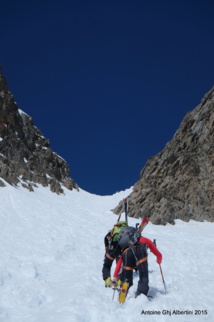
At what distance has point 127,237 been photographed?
7.67 metres

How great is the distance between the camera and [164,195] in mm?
31484

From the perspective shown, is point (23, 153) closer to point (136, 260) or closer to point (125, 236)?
point (125, 236)

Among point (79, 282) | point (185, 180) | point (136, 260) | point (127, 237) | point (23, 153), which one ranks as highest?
point (23, 153)

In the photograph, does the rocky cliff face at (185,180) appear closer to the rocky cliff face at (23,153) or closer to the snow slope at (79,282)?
the snow slope at (79,282)

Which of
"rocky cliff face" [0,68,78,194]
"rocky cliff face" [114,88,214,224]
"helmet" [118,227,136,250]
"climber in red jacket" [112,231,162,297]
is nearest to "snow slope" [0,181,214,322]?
"climber in red jacket" [112,231,162,297]

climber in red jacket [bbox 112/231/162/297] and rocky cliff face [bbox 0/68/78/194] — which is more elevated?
rocky cliff face [bbox 0/68/78/194]

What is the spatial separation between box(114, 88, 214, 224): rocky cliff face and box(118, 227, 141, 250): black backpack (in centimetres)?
1936

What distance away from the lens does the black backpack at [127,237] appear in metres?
7.48

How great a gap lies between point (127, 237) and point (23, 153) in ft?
171

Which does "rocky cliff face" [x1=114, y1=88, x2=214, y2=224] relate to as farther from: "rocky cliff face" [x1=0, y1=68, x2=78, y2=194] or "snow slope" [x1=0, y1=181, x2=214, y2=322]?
"rocky cliff face" [x1=0, y1=68, x2=78, y2=194]

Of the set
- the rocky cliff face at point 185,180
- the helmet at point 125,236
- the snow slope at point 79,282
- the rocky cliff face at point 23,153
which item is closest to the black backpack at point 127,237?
the helmet at point 125,236

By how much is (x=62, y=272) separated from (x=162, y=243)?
329 inches

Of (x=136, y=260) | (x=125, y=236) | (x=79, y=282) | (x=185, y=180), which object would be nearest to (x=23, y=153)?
(x=185, y=180)

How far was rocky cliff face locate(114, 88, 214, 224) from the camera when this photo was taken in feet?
94.9
